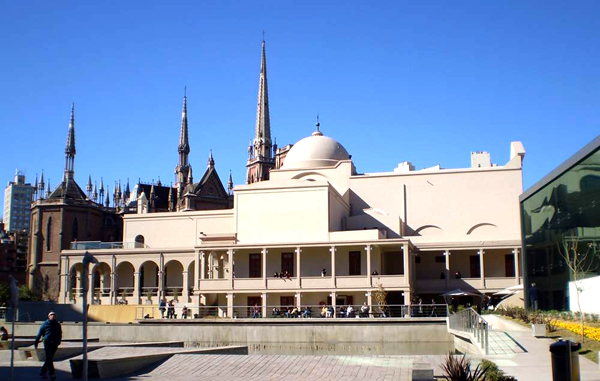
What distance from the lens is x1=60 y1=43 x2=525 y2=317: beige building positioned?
47.4 meters

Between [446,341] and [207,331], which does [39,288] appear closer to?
[207,331]

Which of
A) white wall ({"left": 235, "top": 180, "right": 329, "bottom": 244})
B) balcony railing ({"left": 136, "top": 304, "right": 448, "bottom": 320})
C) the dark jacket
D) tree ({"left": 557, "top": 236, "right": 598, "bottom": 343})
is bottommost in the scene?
balcony railing ({"left": 136, "top": 304, "right": 448, "bottom": 320})

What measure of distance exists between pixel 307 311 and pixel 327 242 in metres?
6.54

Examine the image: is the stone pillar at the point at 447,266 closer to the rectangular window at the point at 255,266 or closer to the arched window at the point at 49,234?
the rectangular window at the point at 255,266

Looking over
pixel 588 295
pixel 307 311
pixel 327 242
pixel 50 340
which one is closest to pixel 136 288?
pixel 327 242

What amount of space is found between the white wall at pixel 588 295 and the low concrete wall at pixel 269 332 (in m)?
7.10

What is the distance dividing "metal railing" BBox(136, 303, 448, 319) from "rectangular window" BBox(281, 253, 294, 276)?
3.01 meters

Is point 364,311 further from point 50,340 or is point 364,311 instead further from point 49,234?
point 49,234

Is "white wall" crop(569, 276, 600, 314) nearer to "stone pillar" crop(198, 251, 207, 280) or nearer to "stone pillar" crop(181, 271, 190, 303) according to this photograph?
"stone pillar" crop(198, 251, 207, 280)

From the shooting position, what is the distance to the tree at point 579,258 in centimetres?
2698

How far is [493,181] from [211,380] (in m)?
40.1

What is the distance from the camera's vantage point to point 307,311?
137 feet

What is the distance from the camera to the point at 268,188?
51.3 meters

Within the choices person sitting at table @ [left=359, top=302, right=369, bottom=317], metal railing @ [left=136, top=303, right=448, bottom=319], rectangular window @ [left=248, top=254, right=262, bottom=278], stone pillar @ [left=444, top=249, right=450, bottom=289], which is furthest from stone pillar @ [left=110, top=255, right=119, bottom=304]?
stone pillar @ [left=444, top=249, right=450, bottom=289]
